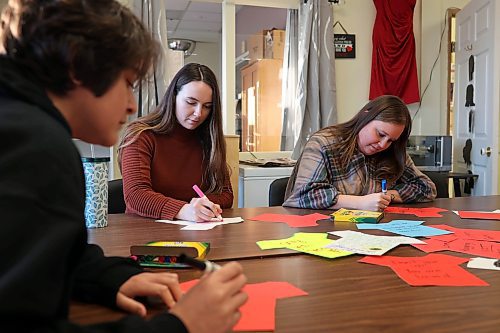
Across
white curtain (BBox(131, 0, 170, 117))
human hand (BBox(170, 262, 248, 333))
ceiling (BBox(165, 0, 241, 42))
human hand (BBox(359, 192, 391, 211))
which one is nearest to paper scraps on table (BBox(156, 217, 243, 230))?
human hand (BBox(359, 192, 391, 211))

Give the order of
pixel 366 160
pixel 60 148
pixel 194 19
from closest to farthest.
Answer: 1. pixel 60 148
2. pixel 366 160
3. pixel 194 19

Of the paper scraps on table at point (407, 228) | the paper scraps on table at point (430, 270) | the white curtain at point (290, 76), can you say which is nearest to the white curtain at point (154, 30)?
the white curtain at point (290, 76)

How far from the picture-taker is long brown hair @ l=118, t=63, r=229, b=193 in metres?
1.95

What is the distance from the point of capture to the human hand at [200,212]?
157 cm

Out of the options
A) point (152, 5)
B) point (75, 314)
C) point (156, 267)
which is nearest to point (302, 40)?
point (152, 5)

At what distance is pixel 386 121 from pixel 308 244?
0.98 metres

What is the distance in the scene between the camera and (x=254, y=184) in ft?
11.0

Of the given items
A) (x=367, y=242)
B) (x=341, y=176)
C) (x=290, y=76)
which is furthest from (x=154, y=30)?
(x=367, y=242)

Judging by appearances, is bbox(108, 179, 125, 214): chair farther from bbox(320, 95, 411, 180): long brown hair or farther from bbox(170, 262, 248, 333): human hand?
bbox(170, 262, 248, 333): human hand

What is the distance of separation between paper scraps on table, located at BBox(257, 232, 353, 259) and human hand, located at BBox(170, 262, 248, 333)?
502 mm

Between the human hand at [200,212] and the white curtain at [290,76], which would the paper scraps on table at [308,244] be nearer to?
the human hand at [200,212]

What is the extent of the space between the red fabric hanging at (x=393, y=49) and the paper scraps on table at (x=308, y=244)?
2.81 m

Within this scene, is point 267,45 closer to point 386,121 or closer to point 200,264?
point 386,121

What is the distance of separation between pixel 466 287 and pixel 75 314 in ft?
2.24
